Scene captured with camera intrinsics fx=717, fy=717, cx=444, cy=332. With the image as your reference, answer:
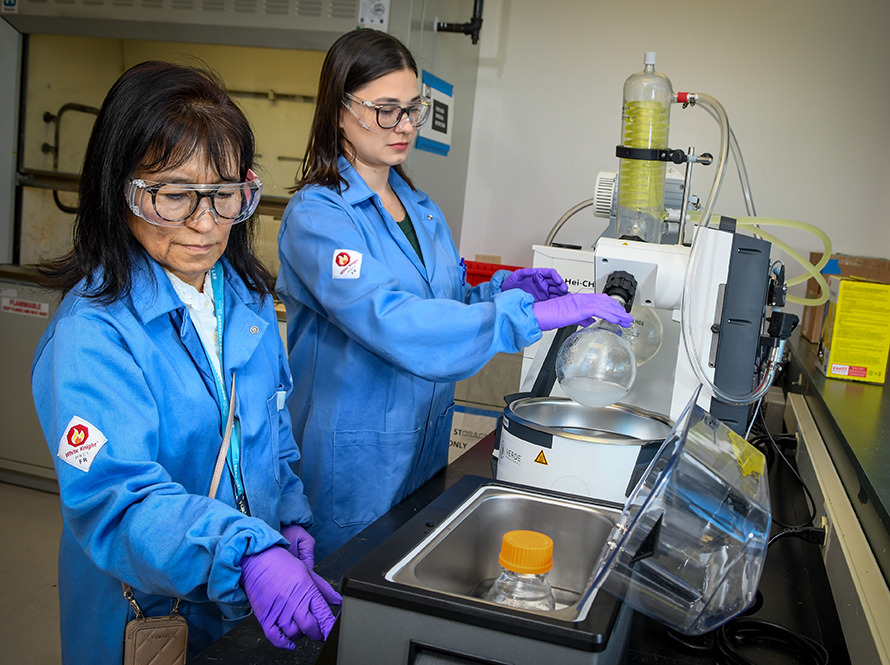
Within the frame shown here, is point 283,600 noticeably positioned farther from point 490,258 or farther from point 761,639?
point 490,258

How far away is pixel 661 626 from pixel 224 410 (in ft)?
2.28

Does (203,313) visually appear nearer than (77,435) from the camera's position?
No

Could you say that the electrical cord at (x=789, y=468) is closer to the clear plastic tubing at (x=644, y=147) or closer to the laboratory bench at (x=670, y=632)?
the laboratory bench at (x=670, y=632)

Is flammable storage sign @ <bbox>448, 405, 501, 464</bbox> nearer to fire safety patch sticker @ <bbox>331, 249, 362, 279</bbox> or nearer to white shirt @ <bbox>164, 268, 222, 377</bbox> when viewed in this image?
fire safety patch sticker @ <bbox>331, 249, 362, 279</bbox>

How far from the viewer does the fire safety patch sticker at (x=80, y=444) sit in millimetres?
878

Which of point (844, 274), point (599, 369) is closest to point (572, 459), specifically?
point (599, 369)

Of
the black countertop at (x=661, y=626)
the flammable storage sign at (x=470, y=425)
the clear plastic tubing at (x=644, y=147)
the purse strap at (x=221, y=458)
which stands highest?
the clear plastic tubing at (x=644, y=147)

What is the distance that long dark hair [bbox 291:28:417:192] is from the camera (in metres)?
1.52

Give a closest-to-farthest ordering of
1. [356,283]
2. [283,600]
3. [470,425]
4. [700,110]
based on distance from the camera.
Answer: [283,600] < [356,283] < [470,425] < [700,110]

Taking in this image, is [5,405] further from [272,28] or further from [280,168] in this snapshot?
[272,28]

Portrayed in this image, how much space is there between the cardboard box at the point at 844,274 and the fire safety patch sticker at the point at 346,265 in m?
1.69

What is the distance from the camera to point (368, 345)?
4.58 feet

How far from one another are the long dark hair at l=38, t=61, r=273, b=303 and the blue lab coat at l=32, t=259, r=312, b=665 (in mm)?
36

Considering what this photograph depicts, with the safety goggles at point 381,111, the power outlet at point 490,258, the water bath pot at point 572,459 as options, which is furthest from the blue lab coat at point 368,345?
the power outlet at point 490,258
